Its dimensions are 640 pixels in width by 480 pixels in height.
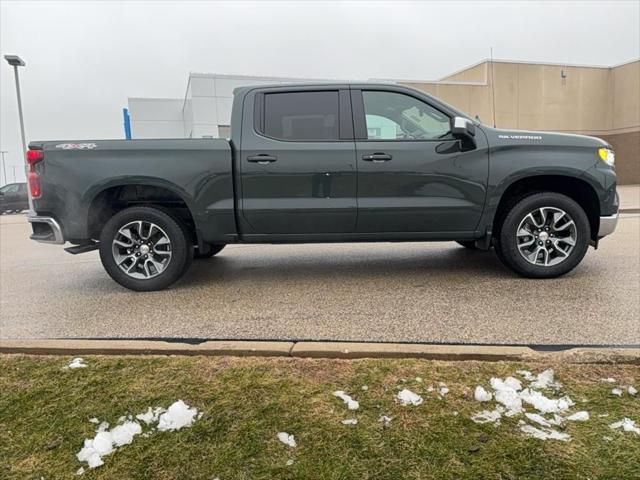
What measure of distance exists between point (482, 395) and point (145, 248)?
3.57 meters

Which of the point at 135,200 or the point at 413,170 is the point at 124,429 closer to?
the point at 135,200

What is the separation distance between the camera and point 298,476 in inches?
80.2

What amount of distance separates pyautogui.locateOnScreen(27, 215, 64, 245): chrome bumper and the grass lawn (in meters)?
2.04

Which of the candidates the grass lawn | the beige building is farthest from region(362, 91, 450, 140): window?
the beige building

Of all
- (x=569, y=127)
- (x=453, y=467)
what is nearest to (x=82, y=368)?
(x=453, y=467)

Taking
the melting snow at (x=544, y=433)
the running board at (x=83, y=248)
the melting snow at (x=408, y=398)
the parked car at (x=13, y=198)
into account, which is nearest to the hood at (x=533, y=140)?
the melting snow at (x=408, y=398)

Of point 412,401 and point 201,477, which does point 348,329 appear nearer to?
point 412,401

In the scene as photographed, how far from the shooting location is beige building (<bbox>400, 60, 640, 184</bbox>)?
86.4ft

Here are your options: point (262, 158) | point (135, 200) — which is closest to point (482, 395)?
point (262, 158)

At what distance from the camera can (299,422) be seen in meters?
2.39

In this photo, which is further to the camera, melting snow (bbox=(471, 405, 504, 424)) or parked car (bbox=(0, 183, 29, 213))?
parked car (bbox=(0, 183, 29, 213))

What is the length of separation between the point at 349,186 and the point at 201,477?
10.6 ft

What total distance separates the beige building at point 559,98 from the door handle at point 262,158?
893 inches

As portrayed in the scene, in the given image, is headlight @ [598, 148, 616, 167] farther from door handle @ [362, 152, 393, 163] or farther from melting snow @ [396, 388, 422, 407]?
melting snow @ [396, 388, 422, 407]
